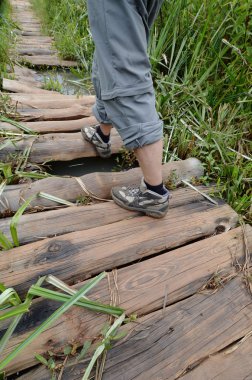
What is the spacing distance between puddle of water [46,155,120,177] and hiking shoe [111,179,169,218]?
1.36 feet

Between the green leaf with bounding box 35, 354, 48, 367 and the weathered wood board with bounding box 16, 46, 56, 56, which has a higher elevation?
the weathered wood board with bounding box 16, 46, 56, 56

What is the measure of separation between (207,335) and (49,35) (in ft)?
16.1

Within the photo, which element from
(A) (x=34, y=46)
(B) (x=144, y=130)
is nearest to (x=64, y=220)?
(B) (x=144, y=130)

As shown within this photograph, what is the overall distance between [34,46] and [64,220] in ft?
11.3

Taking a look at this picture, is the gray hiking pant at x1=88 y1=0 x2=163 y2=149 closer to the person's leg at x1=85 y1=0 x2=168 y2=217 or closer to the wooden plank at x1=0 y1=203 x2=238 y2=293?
the person's leg at x1=85 y1=0 x2=168 y2=217

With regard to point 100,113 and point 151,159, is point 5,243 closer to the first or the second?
point 151,159

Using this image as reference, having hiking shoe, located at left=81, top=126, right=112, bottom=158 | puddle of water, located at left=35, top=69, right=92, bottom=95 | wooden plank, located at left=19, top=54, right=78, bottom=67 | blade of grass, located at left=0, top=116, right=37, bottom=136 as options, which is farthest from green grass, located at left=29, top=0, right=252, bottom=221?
wooden plank, located at left=19, top=54, right=78, bottom=67

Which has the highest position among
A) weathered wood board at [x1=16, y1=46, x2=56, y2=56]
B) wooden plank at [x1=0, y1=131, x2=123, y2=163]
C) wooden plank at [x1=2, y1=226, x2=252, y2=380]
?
weathered wood board at [x1=16, y1=46, x2=56, y2=56]

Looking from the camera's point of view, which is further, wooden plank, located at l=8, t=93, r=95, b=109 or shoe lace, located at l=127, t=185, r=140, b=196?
wooden plank, located at l=8, t=93, r=95, b=109

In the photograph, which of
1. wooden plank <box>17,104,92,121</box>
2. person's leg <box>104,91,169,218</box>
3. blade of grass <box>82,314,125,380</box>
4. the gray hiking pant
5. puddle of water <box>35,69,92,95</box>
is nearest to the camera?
blade of grass <box>82,314,125,380</box>

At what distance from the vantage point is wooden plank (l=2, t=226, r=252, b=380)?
96 centimetres

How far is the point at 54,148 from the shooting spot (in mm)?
1779

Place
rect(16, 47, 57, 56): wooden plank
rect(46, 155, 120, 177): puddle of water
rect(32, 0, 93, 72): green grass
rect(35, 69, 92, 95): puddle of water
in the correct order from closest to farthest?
rect(46, 155, 120, 177): puddle of water
rect(35, 69, 92, 95): puddle of water
rect(32, 0, 93, 72): green grass
rect(16, 47, 57, 56): wooden plank

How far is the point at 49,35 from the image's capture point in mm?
4715
